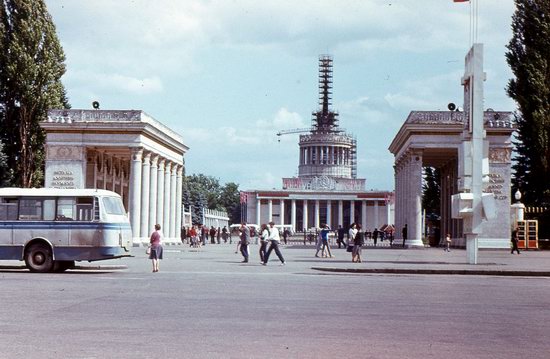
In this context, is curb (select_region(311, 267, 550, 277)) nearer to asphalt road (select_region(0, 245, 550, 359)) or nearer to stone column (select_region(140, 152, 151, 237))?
asphalt road (select_region(0, 245, 550, 359))

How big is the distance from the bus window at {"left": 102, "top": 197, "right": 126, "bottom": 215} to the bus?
239mm

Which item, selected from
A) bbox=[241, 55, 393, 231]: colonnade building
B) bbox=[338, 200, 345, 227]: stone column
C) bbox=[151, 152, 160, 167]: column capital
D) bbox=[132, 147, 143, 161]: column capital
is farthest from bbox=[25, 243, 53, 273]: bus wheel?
bbox=[338, 200, 345, 227]: stone column

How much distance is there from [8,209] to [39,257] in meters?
2.06

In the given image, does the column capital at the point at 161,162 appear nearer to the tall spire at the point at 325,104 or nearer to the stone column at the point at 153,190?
the stone column at the point at 153,190

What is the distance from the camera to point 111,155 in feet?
265

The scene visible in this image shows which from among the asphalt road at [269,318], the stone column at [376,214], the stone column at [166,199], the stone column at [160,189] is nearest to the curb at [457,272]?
the asphalt road at [269,318]

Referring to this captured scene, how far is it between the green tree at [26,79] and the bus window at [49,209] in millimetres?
35229

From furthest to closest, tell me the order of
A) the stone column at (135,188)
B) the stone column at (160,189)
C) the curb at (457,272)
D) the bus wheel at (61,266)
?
1. the stone column at (160,189)
2. the stone column at (135,188)
3. the curb at (457,272)
4. the bus wheel at (61,266)

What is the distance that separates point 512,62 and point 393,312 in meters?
53.9

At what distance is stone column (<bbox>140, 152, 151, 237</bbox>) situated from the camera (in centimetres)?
7075

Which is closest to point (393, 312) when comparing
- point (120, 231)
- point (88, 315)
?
point (88, 315)

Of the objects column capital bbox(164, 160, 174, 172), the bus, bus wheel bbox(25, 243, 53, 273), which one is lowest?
bus wheel bbox(25, 243, 53, 273)

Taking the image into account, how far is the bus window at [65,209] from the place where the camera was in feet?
103

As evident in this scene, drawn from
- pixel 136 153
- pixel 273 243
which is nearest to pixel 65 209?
pixel 273 243
